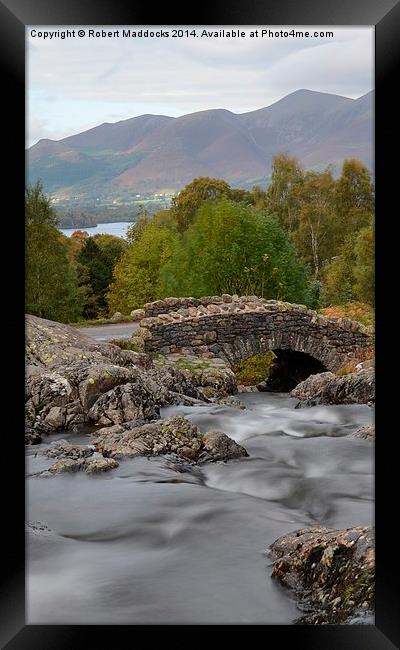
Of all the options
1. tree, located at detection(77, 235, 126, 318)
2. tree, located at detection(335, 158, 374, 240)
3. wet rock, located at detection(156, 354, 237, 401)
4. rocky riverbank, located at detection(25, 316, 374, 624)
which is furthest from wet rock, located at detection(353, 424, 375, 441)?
tree, located at detection(335, 158, 374, 240)

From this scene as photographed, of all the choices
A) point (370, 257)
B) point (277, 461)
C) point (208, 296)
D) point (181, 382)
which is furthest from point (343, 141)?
point (277, 461)

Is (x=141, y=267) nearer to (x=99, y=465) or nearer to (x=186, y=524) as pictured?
(x=99, y=465)

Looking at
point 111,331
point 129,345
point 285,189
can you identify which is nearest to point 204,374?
point 129,345

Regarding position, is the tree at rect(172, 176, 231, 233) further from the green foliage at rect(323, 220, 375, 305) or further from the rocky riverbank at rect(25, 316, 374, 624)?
the rocky riverbank at rect(25, 316, 374, 624)

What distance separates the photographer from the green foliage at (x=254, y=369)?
10039 mm

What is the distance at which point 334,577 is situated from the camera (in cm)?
297

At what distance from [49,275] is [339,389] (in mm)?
6244

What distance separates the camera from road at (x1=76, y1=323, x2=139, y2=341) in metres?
9.79

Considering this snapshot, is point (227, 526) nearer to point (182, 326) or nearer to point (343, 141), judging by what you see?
point (182, 326)

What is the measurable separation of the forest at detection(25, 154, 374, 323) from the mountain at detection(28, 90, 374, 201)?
24.3 inches

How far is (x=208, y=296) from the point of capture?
9562 mm

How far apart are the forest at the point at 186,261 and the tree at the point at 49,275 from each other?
0.02 m

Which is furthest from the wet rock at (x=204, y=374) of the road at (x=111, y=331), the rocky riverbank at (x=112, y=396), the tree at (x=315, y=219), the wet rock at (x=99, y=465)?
the tree at (x=315, y=219)

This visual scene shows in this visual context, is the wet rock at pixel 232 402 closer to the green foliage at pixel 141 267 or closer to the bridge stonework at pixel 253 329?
the bridge stonework at pixel 253 329
